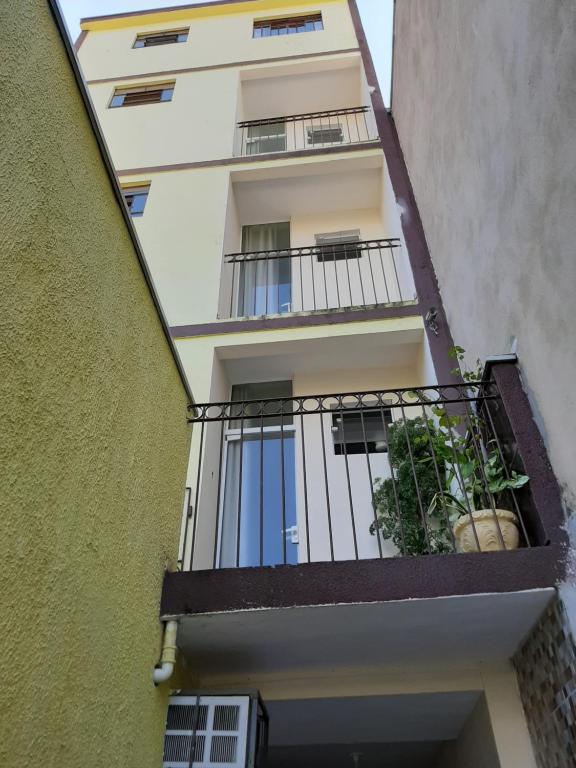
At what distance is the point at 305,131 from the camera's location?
10148mm

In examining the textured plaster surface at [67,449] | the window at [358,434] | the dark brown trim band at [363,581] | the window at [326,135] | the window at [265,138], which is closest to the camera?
the textured plaster surface at [67,449]

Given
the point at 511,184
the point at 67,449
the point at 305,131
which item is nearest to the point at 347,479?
the point at 511,184

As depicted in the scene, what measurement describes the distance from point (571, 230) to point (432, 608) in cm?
205

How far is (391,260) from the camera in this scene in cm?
773

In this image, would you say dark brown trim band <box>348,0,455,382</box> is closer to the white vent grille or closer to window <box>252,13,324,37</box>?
window <box>252,13,324,37</box>

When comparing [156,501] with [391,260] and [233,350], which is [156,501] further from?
[391,260]

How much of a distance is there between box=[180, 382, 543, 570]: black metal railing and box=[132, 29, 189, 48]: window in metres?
8.92

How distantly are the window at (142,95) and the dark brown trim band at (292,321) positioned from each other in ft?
19.3

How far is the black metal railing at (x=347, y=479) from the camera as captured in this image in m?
4.00

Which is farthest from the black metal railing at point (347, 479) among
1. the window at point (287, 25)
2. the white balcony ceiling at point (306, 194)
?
the window at point (287, 25)

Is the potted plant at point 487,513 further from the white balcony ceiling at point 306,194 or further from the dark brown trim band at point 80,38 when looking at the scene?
the dark brown trim band at point 80,38

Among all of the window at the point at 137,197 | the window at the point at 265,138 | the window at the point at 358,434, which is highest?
the window at the point at 265,138

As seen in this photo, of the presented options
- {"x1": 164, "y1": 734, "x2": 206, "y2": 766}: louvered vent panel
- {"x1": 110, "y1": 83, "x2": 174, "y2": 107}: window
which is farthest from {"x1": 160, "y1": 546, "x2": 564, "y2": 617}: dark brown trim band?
{"x1": 110, "y1": 83, "x2": 174, "y2": 107}: window

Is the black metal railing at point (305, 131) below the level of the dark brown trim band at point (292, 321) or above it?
above
